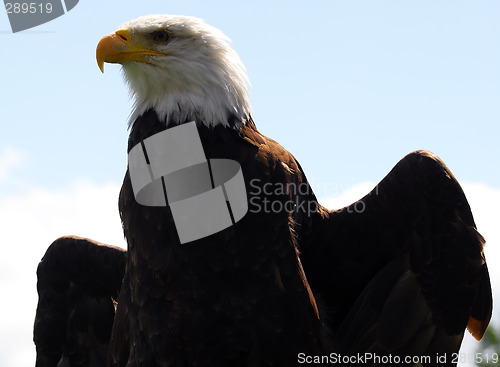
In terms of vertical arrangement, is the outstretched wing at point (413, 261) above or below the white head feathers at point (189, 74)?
below

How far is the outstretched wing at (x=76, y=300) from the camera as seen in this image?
7.24 meters

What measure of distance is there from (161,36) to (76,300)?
9.63 feet

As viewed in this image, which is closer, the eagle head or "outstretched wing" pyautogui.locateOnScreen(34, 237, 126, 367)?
the eagle head

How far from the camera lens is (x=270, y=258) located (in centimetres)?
568

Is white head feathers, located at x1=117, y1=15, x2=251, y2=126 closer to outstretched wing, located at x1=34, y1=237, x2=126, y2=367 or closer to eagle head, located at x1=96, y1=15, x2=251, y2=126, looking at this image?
eagle head, located at x1=96, y1=15, x2=251, y2=126

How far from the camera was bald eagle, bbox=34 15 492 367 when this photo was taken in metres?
5.61

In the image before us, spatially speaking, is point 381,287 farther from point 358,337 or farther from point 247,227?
point 247,227

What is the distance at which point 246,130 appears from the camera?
5.91 m
